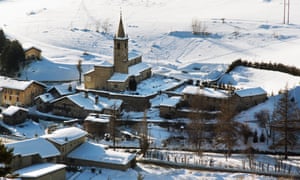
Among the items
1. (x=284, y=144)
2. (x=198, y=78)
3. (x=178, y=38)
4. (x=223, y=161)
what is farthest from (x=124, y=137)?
(x=178, y=38)

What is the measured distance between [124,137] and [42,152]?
28.3ft

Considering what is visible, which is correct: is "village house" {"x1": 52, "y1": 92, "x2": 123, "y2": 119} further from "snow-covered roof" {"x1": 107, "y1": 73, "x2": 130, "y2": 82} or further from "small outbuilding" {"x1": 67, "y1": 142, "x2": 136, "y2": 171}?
"small outbuilding" {"x1": 67, "y1": 142, "x2": 136, "y2": 171}

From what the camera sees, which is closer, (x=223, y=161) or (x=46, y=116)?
(x=223, y=161)

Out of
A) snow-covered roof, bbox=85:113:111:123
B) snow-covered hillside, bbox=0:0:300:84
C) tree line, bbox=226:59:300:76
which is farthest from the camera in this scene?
snow-covered hillside, bbox=0:0:300:84

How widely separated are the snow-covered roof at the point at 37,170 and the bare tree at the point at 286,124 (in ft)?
46.3

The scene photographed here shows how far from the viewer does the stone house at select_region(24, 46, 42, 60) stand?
49766 mm

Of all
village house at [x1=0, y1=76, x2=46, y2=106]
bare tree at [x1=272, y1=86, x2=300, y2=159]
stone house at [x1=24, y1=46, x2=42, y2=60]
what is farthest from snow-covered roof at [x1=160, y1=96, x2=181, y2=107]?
stone house at [x1=24, y1=46, x2=42, y2=60]

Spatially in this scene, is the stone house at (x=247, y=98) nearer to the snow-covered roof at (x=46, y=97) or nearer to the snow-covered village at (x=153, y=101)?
the snow-covered village at (x=153, y=101)

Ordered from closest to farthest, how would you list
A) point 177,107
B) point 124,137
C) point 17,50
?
point 124,137
point 177,107
point 17,50

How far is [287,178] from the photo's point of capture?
92.2 ft

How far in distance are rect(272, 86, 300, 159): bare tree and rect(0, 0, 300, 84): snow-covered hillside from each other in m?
16.9

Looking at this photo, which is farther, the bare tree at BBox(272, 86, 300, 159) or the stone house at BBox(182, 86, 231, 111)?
the stone house at BBox(182, 86, 231, 111)

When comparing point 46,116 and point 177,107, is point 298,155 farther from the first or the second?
point 46,116

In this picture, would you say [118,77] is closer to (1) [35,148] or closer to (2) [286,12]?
(1) [35,148]
